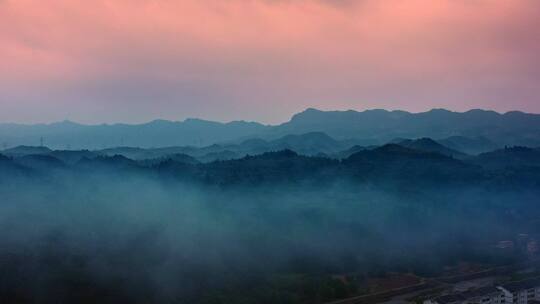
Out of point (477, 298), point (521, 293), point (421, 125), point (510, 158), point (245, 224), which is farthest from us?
point (421, 125)

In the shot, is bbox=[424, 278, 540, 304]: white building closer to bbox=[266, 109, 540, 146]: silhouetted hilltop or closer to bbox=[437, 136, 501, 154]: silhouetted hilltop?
bbox=[437, 136, 501, 154]: silhouetted hilltop

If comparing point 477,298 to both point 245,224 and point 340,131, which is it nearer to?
point 245,224

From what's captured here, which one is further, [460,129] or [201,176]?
[460,129]

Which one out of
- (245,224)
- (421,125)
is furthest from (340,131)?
(245,224)

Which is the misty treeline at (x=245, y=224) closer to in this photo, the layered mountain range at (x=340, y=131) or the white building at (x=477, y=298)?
the white building at (x=477, y=298)

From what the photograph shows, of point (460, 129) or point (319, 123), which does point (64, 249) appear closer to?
point (460, 129)

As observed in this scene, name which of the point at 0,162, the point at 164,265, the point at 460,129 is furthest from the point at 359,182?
the point at 460,129
